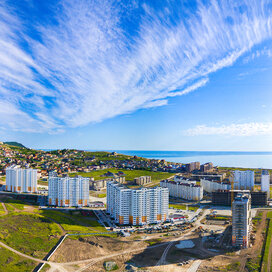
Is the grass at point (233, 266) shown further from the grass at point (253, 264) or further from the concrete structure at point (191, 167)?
the concrete structure at point (191, 167)

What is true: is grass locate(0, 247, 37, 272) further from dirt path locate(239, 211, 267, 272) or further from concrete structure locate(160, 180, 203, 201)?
concrete structure locate(160, 180, 203, 201)

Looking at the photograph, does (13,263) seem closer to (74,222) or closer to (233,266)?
(74,222)

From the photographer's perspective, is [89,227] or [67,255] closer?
[67,255]

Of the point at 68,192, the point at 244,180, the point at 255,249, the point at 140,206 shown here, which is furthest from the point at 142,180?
the point at 255,249

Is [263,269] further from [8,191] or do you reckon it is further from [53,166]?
[53,166]

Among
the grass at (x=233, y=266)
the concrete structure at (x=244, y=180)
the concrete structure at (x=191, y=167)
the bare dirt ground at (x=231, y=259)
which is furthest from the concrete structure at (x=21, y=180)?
the concrete structure at (x=191, y=167)

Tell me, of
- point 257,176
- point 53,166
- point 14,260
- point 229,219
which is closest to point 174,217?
point 229,219
